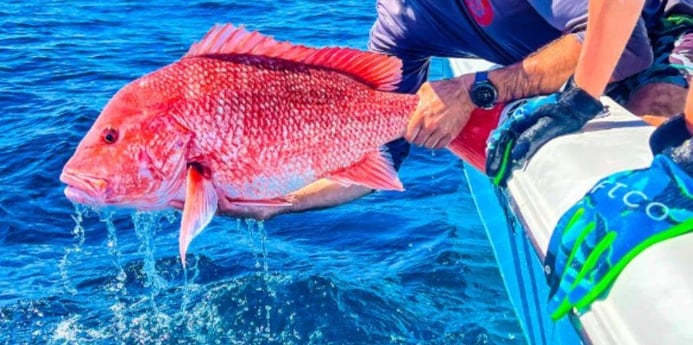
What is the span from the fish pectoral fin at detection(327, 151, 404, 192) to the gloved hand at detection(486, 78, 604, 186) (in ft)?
1.20

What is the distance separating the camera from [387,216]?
5863 mm

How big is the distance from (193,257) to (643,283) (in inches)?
138

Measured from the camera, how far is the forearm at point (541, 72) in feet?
10.4

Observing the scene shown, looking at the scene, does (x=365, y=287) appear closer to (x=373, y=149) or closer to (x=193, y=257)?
(x=193, y=257)

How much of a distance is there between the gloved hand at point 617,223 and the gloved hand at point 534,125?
0.45 m

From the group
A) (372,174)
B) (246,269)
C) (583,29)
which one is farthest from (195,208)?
(246,269)

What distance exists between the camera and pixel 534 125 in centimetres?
Result: 299

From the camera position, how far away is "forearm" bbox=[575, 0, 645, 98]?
2.81 metres

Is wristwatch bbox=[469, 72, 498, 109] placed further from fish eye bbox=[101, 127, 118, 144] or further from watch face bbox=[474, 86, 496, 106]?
fish eye bbox=[101, 127, 118, 144]

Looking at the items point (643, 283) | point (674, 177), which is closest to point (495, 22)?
point (674, 177)

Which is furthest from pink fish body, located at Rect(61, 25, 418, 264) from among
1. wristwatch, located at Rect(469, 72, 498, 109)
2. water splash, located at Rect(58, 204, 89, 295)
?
water splash, located at Rect(58, 204, 89, 295)

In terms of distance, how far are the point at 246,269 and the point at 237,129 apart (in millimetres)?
2476

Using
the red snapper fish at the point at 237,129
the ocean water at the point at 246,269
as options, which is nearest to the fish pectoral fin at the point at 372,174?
the red snapper fish at the point at 237,129

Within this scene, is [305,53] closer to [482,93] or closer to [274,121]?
[274,121]
